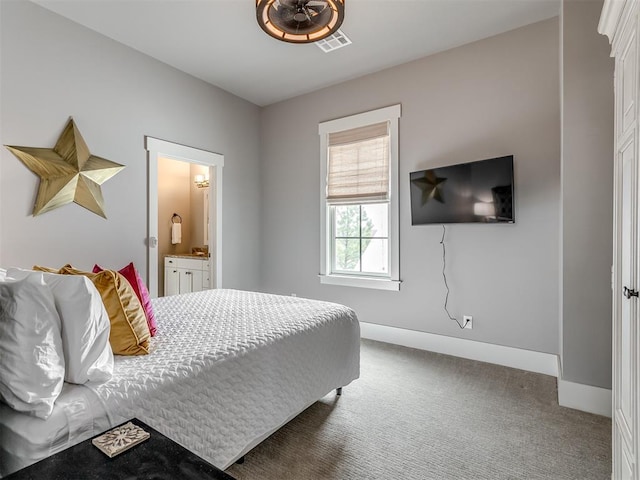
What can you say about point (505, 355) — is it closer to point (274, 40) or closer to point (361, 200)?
point (361, 200)

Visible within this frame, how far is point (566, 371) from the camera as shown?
89.8 inches

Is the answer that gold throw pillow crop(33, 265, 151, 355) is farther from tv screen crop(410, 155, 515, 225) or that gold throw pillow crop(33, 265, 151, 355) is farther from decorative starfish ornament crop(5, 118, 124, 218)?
tv screen crop(410, 155, 515, 225)

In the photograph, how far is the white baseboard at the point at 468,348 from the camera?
2.86 meters

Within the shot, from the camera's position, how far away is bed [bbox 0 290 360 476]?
1.08 metres

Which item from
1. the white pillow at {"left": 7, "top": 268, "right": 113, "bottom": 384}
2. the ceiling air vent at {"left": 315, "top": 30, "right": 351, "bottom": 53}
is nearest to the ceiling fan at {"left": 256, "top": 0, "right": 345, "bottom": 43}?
the ceiling air vent at {"left": 315, "top": 30, "right": 351, "bottom": 53}

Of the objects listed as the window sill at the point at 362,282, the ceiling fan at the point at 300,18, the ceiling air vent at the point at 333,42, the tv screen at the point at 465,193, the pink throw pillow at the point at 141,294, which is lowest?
the window sill at the point at 362,282

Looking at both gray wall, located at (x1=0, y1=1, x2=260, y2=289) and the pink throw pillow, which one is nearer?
the pink throw pillow

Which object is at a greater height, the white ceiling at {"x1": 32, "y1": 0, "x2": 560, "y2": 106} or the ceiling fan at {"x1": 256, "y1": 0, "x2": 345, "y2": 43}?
the white ceiling at {"x1": 32, "y1": 0, "x2": 560, "y2": 106}

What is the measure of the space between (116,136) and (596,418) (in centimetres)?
430

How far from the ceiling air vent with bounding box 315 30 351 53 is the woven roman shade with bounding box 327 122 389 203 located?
0.91 metres

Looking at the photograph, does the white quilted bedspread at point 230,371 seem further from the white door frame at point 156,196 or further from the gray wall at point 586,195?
the gray wall at point 586,195

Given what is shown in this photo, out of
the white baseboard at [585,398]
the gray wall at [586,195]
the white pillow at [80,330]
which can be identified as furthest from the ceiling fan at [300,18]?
the white baseboard at [585,398]

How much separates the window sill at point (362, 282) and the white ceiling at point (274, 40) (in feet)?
7.56

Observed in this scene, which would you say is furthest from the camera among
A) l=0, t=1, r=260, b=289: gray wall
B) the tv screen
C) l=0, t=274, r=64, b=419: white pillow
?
the tv screen
